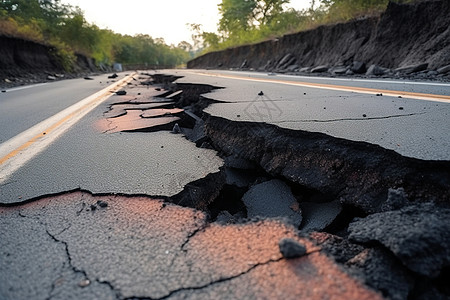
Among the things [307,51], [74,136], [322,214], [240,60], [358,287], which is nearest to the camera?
[358,287]

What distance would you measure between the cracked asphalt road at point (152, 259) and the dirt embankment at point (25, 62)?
11464mm

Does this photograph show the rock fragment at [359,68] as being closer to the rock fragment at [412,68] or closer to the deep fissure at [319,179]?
the rock fragment at [412,68]

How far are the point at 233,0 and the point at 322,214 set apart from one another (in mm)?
28489

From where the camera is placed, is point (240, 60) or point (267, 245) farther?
point (240, 60)

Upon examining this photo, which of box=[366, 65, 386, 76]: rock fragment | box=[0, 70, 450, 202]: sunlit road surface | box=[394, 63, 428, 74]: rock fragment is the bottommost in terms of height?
box=[0, 70, 450, 202]: sunlit road surface

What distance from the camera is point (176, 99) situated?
5.20 m

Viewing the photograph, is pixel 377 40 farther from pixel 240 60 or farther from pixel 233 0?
pixel 233 0

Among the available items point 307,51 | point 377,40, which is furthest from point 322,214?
point 307,51

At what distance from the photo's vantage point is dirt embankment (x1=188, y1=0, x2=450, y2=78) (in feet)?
23.2

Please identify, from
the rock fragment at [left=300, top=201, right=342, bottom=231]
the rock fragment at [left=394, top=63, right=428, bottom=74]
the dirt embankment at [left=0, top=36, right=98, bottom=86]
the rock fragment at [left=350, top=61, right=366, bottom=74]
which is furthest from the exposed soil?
the rock fragment at [left=394, top=63, right=428, bottom=74]

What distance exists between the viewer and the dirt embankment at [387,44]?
7074 mm

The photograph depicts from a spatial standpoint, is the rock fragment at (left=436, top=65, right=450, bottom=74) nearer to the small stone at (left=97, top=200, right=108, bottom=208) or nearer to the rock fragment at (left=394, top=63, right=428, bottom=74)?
the rock fragment at (left=394, top=63, right=428, bottom=74)

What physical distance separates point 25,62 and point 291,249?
55.8 feet

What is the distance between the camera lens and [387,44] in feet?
28.2
